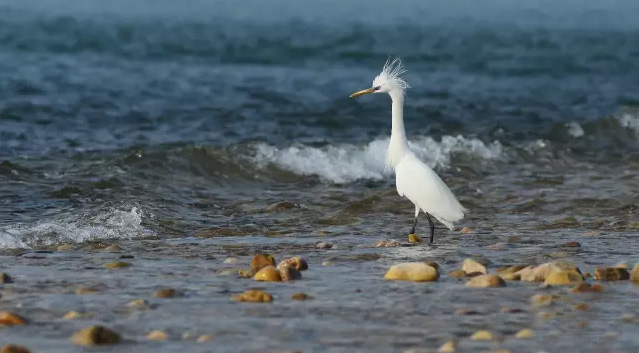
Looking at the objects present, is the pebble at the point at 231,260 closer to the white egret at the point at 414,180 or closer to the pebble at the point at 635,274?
the white egret at the point at 414,180

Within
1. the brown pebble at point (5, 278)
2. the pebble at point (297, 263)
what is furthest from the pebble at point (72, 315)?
the pebble at point (297, 263)

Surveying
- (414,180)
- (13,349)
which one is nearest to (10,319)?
(13,349)

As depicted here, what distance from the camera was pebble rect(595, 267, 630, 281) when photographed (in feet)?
23.8

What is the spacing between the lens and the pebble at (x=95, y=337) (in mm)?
5629

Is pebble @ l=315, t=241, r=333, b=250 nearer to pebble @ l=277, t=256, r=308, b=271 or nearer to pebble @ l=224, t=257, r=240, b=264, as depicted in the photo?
pebble @ l=224, t=257, r=240, b=264

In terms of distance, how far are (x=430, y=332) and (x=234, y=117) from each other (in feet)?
42.2

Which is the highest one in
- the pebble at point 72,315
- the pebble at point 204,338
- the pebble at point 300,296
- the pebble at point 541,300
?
the pebble at point 541,300

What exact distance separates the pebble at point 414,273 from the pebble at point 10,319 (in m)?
2.33

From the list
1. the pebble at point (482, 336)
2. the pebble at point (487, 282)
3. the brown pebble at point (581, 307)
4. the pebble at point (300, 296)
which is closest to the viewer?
the pebble at point (482, 336)

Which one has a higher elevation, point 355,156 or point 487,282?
point 355,156

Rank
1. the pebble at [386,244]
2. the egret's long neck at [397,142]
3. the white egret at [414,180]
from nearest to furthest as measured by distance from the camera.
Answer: the pebble at [386,244]
the white egret at [414,180]
the egret's long neck at [397,142]

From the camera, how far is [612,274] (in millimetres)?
7266

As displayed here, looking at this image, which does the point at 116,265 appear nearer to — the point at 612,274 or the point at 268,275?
the point at 268,275

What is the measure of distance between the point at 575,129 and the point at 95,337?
43.9 feet
